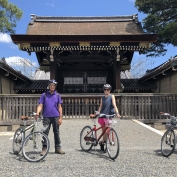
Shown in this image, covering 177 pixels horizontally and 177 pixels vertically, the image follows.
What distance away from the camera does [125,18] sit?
1900 cm

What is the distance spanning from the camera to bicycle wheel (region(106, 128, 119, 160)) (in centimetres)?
517

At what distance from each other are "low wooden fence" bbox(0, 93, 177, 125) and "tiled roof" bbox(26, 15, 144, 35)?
5.08 metres

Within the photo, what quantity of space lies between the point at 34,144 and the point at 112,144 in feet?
5.63

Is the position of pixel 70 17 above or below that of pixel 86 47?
above

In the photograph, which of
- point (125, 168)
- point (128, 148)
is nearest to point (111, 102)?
point (128, 148)

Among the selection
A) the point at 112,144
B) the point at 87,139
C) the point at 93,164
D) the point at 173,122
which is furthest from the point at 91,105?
the point at 93,164

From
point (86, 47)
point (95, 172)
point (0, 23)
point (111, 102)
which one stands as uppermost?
point (0, 23)

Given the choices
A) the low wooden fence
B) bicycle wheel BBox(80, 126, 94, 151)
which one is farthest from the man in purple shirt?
the low wooden fence

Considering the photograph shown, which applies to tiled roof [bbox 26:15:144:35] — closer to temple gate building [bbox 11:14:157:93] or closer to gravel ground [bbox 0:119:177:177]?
temple gate building [bbox 11:14:157:93]

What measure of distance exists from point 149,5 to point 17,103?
12212 millimetres

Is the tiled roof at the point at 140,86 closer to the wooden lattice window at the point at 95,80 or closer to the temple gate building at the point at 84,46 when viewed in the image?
the temple gate building at the point at 84,46

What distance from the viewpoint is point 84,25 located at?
1803cm

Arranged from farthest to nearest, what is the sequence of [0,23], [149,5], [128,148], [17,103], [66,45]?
[149,5], [0,23], [66,45], [17,103], [128,148]

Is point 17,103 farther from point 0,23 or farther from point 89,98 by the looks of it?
point 0,23
